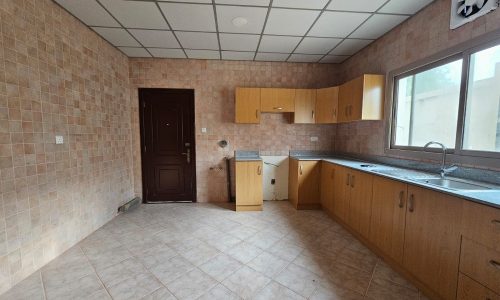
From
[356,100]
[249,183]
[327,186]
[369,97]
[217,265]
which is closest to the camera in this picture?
[217,265]

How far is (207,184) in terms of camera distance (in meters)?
3.83

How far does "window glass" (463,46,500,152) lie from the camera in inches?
65.9

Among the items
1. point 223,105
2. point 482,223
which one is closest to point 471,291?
point 482,223

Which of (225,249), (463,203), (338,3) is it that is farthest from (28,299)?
(338,3)

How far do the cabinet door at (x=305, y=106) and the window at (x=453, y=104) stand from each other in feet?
3.98

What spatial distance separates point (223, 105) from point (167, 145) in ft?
4.13

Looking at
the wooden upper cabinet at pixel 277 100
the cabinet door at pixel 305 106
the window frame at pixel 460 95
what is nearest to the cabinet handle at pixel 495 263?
the window frame at pixel 460 95

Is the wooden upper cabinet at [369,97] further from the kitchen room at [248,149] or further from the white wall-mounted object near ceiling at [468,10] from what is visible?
the white wall-mounted object near ceiling at [468,10]

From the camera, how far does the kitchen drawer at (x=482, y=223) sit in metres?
1.15

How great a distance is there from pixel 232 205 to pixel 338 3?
3.22 metres

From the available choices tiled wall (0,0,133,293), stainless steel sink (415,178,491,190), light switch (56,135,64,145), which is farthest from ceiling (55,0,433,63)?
stainless steel sink (415,178,491,190)

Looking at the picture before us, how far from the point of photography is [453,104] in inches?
79.1

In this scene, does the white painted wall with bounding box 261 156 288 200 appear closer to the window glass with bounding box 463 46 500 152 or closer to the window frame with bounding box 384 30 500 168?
the window frame with bounding box 384 30 500 168

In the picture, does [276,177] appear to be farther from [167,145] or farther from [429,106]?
[429,106]
